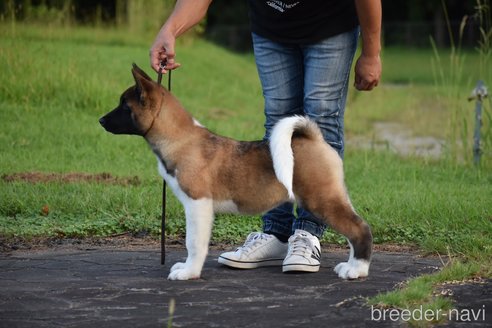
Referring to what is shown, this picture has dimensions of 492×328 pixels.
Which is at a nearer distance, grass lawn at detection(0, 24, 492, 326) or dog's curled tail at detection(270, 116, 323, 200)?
dog's curled tail at detection(270, 116, 323, 200)

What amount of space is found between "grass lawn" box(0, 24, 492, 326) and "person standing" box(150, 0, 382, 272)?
0.87m

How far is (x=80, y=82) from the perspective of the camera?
1155 centimetres

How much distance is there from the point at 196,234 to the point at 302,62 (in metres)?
1.27

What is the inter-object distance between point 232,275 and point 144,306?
2.69 feet

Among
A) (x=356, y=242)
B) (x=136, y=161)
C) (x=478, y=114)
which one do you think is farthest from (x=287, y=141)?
(x=478, y=114)

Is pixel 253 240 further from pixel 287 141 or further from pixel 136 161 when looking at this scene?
pixel 136 161

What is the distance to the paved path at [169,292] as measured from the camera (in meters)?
4.35

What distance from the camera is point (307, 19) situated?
5.30m

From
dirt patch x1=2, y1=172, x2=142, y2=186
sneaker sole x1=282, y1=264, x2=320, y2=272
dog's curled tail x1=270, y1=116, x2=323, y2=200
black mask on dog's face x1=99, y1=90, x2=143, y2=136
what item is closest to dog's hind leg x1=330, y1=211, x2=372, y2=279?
sneaker sole x1=282, y1=264, x2=320, y2=272

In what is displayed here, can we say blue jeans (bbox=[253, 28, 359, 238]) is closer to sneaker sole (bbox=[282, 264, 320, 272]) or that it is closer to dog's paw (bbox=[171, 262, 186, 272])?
sneaker sole (bbox=[282, 264, 320, 272])

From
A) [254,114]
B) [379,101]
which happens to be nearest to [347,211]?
[254,114]

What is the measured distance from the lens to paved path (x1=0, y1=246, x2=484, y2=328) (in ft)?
14.3

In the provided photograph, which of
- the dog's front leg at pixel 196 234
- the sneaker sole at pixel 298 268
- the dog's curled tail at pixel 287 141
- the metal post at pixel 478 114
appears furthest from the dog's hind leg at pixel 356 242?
the metal post at pixel 478 114

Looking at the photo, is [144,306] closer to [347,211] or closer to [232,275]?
[232,275]
